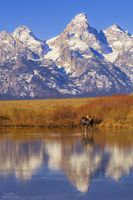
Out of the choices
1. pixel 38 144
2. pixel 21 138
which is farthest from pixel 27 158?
pixel 21 138

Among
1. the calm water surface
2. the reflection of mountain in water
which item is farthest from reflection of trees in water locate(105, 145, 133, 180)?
the reflection of mountain in water

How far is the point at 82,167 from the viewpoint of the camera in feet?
130

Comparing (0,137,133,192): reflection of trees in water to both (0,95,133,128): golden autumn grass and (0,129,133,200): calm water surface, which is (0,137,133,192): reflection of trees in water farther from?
(0,95,133,128): golden autumn grass

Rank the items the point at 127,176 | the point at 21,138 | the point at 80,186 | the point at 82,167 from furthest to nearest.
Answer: the point at 21,138, the point at 82,167, the point at 127,176, the point at 80,186

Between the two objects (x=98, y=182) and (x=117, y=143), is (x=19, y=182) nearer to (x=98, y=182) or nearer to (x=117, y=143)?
(x=98, y=182)

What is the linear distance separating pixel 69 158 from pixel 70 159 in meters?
0.66

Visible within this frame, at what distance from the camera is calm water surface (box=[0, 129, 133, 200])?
31312mm

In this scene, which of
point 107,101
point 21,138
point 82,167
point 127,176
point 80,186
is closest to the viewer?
point 80,186

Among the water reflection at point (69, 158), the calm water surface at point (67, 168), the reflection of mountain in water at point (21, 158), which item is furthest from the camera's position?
the reflection of mountain in water at point (21, 158)

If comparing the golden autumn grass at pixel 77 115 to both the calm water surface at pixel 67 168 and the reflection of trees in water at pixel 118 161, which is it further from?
the reflection of trees in water at pixel 118 161

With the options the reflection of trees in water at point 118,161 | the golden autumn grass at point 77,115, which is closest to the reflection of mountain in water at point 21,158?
the reflection of trees in water at point 118,161

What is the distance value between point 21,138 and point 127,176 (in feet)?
90.9

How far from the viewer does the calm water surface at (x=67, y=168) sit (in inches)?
1233

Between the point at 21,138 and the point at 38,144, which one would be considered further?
the point at 21,138
